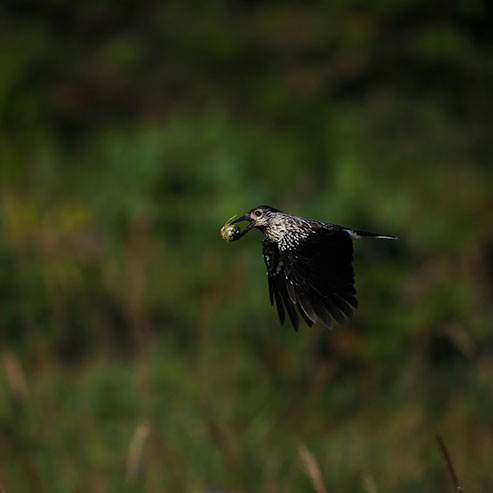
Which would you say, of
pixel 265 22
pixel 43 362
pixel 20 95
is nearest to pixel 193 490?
pixel 43 362

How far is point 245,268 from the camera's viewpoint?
4.98 m

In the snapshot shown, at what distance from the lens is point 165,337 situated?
15.5 feet

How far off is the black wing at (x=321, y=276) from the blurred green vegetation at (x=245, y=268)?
47 centimetres

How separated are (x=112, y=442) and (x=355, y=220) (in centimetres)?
207

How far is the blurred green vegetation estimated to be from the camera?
341cm

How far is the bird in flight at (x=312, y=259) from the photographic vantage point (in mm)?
1293

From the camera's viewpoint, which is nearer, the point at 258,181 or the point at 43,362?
the point at 43,362

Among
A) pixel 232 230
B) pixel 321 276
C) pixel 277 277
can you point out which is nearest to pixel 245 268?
pixel 277 277

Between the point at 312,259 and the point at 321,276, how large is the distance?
44 mm

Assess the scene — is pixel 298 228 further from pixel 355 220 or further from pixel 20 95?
pixel 20 95


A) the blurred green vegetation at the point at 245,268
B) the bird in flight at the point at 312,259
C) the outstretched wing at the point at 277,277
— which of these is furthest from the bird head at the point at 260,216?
the blurred green vegetation at the point at 245,268

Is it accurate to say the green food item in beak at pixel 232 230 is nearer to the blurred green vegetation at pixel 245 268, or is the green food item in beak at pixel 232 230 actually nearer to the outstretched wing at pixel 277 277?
the outstretched wing at pixel 277 277

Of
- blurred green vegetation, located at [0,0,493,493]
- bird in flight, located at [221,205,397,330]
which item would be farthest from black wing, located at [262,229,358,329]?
blurred green vegetation, located at [0,0,493,493]

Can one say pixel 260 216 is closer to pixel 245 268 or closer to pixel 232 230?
pixel 232 230
